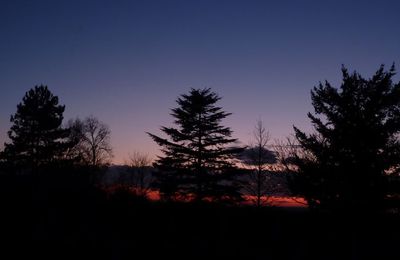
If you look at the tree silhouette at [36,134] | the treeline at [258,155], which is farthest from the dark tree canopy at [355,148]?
the tree silhouette at [36,134]

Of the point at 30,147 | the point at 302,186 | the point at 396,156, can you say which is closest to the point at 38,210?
the point at 302,186

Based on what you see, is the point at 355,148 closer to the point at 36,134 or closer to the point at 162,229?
the point at 162,229

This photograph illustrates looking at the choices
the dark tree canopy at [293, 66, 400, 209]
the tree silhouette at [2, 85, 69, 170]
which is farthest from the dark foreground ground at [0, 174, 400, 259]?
the tree silhouette at [2, 85, 69, 170]

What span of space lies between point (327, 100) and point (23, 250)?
18.0 metres

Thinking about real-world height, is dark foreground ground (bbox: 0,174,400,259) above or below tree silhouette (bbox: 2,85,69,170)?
below

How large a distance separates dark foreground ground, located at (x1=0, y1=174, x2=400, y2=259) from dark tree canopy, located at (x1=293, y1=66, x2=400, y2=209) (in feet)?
4.31

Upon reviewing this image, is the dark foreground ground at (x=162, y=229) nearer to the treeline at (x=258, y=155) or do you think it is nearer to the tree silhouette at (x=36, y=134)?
the treeline at (x=258, y=155)

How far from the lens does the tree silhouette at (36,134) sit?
36.4 metres

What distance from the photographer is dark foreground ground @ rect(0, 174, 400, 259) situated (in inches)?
480

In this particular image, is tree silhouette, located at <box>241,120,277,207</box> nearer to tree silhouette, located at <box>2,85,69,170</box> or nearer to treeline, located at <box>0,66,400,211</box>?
treeline, located at <box>0,66,400,211</box>

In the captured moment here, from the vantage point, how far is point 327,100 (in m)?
21.6

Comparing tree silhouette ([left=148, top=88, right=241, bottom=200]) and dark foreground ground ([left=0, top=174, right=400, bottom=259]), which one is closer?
dark foreground ground ([left=0, top=174, right=400, bottom=259])

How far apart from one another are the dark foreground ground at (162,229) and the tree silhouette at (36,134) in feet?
56.3

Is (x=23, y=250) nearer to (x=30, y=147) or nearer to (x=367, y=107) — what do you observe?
(x=367, y=107)
